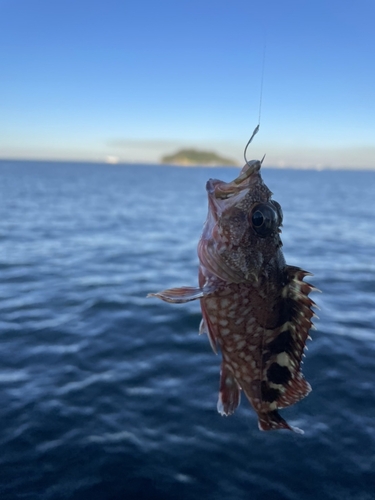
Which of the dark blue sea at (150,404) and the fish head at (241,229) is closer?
the fish head at (241,229)

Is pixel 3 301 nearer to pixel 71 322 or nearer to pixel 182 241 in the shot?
pixel 71 322

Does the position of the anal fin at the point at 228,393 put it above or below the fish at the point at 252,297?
below

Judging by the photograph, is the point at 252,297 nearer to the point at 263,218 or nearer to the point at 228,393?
the point at 263,218

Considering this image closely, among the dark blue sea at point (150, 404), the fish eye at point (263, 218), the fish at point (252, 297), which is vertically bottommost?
the dark blue sea at point (150, 404)

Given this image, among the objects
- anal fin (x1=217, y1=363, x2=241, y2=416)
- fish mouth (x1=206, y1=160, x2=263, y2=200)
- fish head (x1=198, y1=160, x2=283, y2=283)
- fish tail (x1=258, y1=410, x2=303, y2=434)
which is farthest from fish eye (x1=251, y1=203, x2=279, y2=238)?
fish tail (x1=258, y1=410, x2=303, y2=434)

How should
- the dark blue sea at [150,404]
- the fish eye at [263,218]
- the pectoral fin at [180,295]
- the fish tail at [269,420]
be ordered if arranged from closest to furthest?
the pectoral fin at [180,295] → the fish eye at [263,218] → the fish tail at [269,420] → the dark blue sea at [150,404]

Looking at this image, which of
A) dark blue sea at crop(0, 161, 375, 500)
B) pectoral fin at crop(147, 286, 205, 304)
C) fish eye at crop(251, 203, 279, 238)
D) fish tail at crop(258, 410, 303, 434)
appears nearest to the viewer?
pectoral fin at crop(147, 286, 205, 304)

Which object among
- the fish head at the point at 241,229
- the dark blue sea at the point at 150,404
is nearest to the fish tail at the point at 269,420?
the fish head at the point at 241,229

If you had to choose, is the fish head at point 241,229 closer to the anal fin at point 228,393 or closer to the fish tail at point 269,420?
the anal fin at point 228,393

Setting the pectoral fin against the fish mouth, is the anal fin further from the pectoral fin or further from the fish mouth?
the fish mouth
